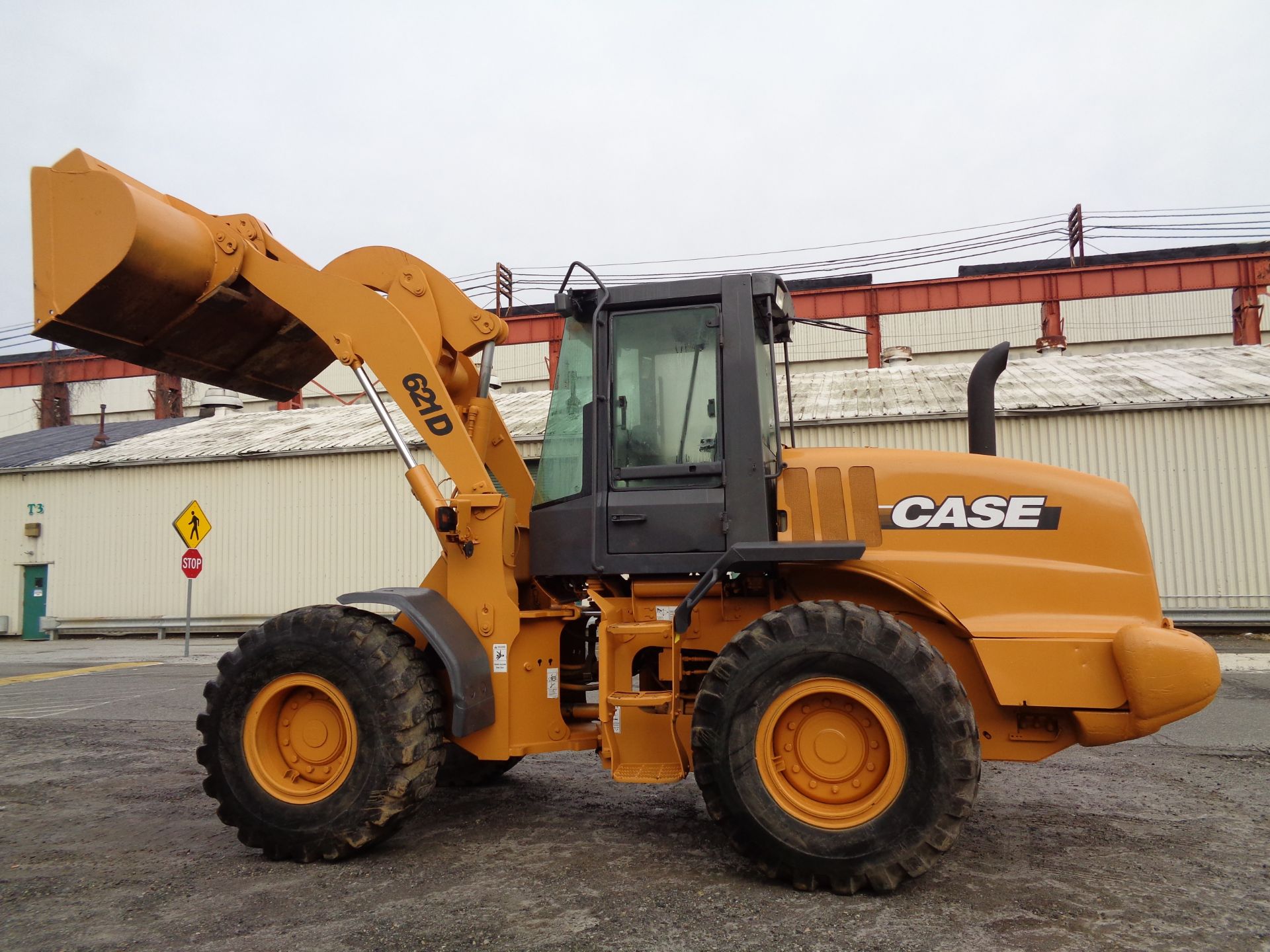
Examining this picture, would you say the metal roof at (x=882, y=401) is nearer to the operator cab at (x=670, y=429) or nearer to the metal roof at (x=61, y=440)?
the metal roof at (x=61, y=440)

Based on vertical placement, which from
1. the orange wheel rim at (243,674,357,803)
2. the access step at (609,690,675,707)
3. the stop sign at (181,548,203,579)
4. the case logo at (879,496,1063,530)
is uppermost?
the case logo at (879,496,1063,530)

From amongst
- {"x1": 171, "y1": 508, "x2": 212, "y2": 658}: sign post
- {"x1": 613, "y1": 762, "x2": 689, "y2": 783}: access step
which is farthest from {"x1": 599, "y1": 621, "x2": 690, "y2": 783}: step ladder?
{"x1": 171, "y1": 508, "x2": 212, "y2": 658}: sign post

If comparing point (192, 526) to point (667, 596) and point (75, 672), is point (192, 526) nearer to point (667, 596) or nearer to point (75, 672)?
point (75, 672)

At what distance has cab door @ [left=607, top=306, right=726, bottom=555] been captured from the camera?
15.8 ft

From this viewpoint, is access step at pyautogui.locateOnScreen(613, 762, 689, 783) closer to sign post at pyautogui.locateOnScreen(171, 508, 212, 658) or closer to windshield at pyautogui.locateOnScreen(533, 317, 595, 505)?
windshield at pyautogui.locateOnScreen(533, 317, 595, 505)

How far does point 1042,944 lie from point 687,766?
5.74 ft

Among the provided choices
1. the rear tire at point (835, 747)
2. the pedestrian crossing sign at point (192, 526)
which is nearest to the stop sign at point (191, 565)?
the pedestrian crossing sign at point (192, 526)

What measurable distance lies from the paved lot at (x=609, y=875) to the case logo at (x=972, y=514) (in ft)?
5.40

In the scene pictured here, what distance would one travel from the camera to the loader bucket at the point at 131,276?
4.83 m

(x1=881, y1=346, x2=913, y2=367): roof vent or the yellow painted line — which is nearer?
the yellow painted line

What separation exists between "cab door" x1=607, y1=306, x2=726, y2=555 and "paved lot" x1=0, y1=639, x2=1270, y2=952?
64.8 inches

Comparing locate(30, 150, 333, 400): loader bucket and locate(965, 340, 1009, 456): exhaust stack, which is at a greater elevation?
locate(30, 150, 333, 400): loader bucket

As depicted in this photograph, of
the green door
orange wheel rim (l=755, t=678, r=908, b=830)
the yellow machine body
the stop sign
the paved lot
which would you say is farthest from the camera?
the green door

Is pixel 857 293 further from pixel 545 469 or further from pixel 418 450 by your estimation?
pixel 545 469
